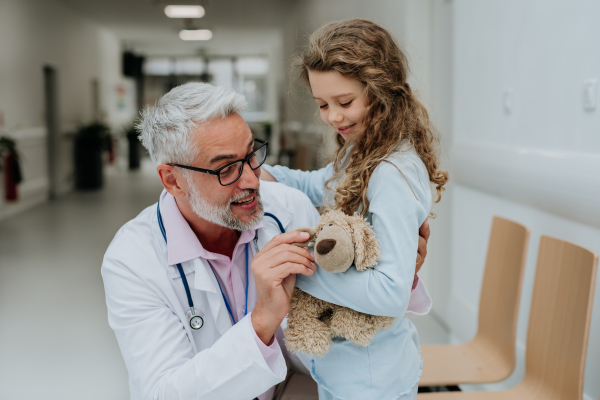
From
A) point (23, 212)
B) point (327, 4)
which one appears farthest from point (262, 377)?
point (23, 212)

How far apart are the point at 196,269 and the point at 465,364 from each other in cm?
133

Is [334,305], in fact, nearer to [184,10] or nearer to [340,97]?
[340,97]

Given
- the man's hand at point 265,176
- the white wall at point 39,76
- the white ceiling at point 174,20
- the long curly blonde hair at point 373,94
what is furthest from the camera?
the white ceiling at point 174,20

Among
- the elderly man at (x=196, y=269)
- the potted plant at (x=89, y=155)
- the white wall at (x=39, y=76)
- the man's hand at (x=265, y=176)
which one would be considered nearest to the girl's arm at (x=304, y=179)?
the man's hand at (x=265, y=176)

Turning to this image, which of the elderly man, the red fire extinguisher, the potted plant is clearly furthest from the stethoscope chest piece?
the potted plant

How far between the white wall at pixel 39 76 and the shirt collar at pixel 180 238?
8.04 metres

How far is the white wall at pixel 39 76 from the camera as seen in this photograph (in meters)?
8.96

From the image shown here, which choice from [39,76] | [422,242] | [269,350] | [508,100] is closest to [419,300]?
[422,242]

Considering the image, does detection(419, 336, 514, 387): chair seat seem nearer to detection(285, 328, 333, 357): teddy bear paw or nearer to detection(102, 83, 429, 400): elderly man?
detection(102, 83, 429, 400): elderly man

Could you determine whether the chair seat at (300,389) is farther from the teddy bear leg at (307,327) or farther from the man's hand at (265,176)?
the man's hand at (265,176)

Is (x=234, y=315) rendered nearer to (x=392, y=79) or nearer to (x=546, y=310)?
(x=392, y=79)

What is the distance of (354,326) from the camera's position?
117 cm

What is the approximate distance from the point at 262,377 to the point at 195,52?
21133mm

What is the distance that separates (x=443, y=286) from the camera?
13.1 ft
